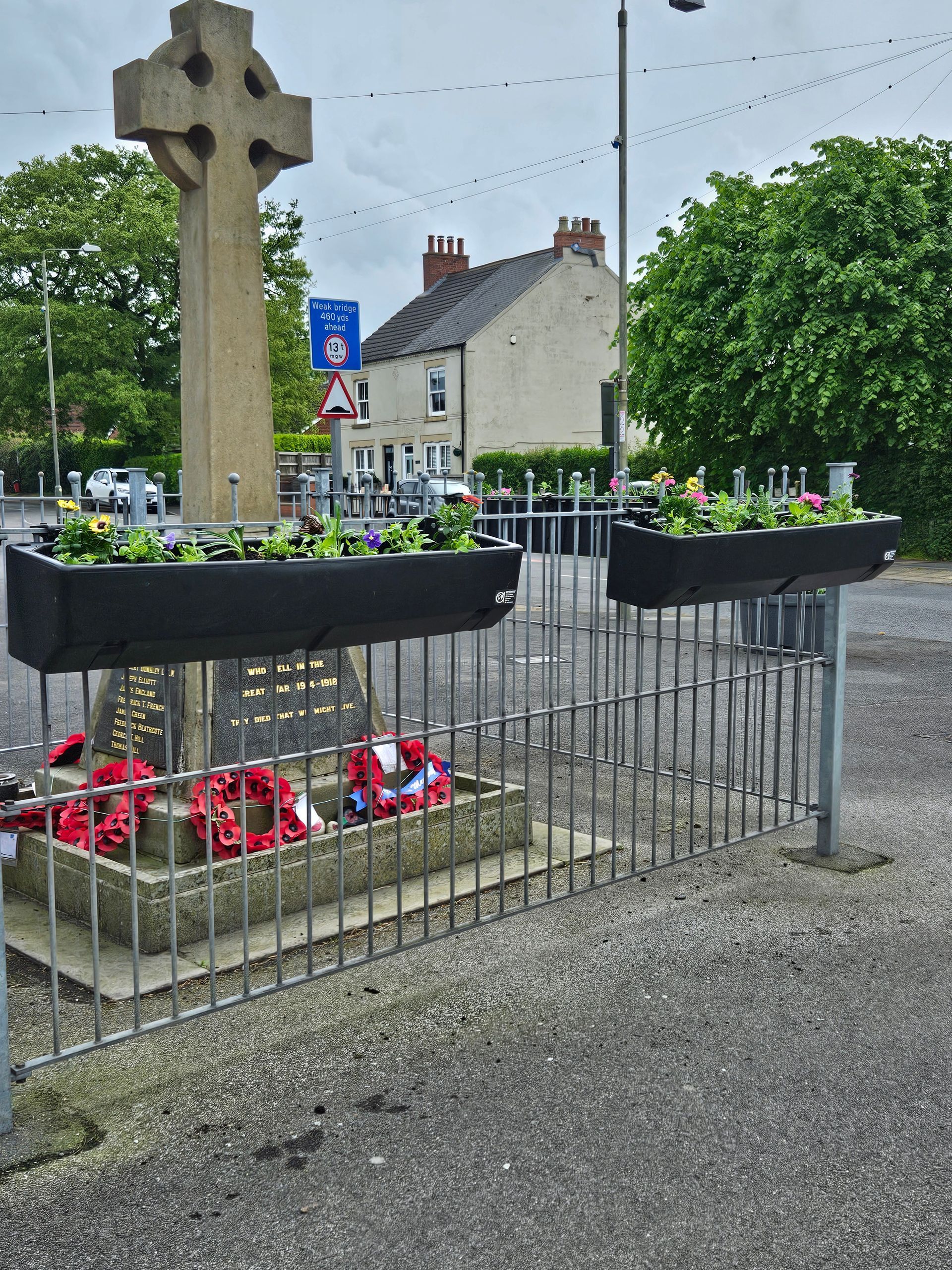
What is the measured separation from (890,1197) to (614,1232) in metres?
0.72

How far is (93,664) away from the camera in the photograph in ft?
10.2

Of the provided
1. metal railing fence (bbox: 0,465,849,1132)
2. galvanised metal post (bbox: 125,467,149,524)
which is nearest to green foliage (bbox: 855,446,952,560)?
metal railing fence (bbox: 0,465,849,1132)

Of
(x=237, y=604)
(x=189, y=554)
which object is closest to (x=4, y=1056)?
(x=237, y=604)

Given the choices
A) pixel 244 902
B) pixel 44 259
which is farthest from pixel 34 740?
pixel 44 259

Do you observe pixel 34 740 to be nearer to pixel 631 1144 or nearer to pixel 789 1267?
pixel 631 1144

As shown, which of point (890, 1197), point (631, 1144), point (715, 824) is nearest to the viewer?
point (890, 1197)

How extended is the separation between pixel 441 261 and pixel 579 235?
28.9 feet

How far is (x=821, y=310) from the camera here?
25.5 meters

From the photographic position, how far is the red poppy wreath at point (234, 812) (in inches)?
191

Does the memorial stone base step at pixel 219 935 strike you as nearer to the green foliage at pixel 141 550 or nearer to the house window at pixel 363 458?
the green foliage at pixel 141 550

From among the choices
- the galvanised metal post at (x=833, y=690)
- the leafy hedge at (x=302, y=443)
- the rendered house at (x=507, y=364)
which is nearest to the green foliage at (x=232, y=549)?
the galvanised metal post at (x=833, y=690)

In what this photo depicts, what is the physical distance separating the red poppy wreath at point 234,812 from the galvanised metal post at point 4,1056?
1.44m

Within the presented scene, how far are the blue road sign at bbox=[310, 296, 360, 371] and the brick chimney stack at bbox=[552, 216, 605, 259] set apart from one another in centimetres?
3627

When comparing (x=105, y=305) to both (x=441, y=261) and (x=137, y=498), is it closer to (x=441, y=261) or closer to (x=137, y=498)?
(x=441, y=261)
